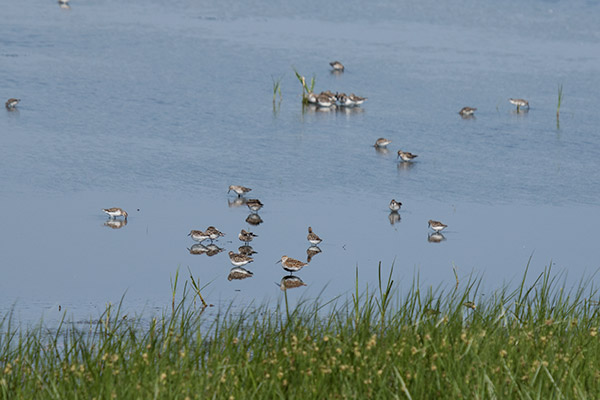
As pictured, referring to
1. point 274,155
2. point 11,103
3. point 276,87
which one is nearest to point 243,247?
point 274,155

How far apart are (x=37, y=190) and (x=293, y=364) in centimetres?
674

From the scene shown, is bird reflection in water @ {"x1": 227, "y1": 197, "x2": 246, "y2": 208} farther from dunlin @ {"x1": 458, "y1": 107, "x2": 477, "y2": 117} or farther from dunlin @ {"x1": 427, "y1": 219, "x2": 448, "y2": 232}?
dunlin @ {"x1": 458, "y1": 107, "x2": 477, "y2": 117}

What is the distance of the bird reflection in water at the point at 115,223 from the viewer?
34.3 feet

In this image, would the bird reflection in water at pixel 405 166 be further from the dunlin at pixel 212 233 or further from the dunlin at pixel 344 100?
the dunlin at pixel 212 233

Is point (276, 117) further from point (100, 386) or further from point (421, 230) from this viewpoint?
point (100, 386)

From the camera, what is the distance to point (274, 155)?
13.6 m

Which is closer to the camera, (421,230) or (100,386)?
(100,386)

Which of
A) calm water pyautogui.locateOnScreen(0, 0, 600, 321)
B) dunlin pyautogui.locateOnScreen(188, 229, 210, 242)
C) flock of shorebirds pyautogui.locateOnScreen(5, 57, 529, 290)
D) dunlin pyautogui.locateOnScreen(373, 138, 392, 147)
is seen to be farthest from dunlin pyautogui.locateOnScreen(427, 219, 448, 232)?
dunlin pyautogui.locateOnScreen(373, 138, 392, 147)

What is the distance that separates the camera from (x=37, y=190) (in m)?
11.5

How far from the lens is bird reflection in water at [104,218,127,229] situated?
34.3 ft

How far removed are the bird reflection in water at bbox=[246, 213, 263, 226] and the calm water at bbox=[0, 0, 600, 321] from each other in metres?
0.09

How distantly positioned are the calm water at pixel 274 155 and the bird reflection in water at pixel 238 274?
0.26 feet

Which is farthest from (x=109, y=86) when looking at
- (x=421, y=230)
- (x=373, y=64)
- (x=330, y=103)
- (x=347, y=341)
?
(x=347, y=341)

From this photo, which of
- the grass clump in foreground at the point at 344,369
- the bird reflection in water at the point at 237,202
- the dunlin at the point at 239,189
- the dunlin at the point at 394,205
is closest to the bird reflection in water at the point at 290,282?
the bird reflection in water at the point at 237,202
